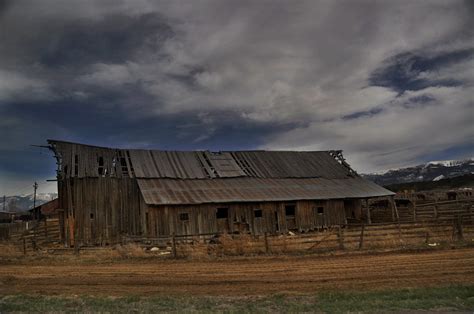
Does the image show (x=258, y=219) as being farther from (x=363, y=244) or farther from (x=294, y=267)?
(x=294, y=267)

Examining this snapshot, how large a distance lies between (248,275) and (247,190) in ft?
55.7

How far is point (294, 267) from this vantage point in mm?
16109

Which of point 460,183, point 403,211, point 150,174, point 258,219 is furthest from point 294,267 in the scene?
point 460,183

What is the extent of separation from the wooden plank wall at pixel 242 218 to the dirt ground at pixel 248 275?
8.27 metres

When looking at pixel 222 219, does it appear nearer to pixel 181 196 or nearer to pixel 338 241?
pixel 181 196

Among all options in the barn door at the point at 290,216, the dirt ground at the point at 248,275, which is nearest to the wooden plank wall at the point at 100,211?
the dirt ground at the point at 248,275

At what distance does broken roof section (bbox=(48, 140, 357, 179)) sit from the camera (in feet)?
98.0

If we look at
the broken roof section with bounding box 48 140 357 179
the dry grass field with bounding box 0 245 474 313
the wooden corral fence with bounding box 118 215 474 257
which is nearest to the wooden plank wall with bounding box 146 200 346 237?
the broken roof section with bounding box 48 140 357 179

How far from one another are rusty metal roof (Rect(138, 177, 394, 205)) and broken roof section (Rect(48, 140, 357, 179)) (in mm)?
985

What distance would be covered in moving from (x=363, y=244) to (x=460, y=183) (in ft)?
284

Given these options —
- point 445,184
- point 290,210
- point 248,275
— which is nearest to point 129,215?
point 290,210

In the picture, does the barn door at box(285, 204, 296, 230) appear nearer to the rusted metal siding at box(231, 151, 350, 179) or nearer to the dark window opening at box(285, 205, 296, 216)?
the dark window opening at box(285, 205, 296, 216)

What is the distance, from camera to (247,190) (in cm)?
3170

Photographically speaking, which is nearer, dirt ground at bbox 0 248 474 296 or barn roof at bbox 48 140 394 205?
dirt ground at bbox 0 248 474 296
